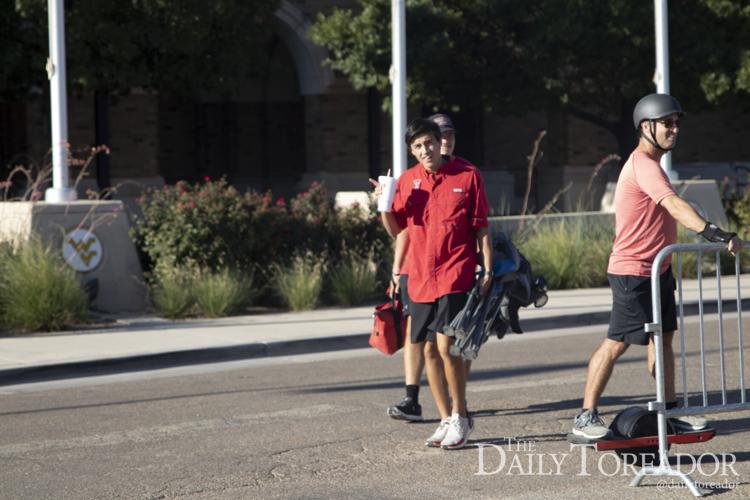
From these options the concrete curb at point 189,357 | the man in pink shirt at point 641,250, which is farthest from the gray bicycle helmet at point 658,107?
the concrete curb at point 189,357

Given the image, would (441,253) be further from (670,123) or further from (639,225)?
(670,123)

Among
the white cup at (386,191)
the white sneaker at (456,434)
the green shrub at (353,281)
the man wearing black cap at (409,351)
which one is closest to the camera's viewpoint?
the white sneaker at (456,434)

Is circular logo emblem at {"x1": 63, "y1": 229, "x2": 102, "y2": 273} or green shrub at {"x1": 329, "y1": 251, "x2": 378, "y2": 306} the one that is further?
green shrub at {"x1": 329, "y1": 251, "x2": 378, "y2": 306}

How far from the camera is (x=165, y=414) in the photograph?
8531 mm

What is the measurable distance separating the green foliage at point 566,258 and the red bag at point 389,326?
28.6 ft

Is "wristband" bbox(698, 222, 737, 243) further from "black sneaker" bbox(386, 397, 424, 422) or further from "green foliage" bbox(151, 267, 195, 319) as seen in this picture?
"green foliage" bbox(151, 267, 195, 319)

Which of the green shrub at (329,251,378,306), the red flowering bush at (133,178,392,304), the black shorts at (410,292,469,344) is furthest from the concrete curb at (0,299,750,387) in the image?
the black shorts at (410,292,469,344)

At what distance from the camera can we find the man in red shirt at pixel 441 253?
23.4ft

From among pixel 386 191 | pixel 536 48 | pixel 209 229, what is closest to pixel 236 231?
pixel 209 229

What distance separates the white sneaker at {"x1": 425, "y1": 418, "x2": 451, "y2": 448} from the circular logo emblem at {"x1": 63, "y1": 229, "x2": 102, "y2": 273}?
7.68 metres

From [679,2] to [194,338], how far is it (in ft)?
48.5

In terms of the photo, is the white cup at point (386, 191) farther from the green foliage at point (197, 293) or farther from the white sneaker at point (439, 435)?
the green foliage at point (197, 293)

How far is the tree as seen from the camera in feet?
73.8

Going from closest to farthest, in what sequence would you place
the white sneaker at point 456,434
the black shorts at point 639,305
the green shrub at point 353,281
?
the black shorts at point 639,305 < the white sneaker at point 456,434 < the green shrub at point 353,281
